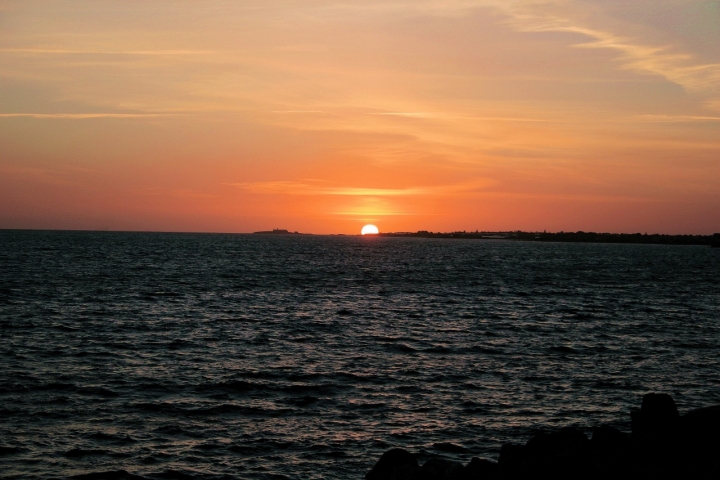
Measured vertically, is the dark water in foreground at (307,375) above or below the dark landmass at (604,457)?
below

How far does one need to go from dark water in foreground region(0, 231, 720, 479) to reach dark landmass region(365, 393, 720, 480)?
272cm

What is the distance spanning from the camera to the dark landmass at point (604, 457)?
535 inches

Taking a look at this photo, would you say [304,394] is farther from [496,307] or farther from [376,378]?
[496,307]

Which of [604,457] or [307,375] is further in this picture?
[307,375]

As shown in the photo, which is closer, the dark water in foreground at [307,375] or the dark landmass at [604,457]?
the dark landmass at [604,457]

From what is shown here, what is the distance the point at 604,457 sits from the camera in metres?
14.1

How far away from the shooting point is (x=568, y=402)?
2327cm

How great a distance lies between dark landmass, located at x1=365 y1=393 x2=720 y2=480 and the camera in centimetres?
1360

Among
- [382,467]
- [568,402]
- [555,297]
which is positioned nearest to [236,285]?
[555,297]

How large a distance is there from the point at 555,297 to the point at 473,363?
112 ft

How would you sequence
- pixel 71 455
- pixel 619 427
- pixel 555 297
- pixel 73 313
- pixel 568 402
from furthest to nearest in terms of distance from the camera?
pixel 555 297
pixel 73 313
pixel 568 402
pixel 619 427
pixel 71 455

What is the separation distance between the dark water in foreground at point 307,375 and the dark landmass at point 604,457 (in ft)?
8.93

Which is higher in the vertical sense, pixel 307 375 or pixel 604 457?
pixel 604 457

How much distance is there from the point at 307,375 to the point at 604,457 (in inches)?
558
